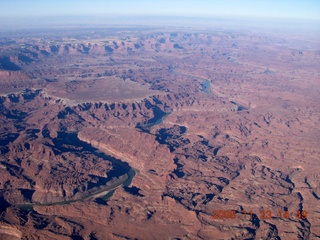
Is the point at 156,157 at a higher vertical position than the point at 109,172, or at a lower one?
higher

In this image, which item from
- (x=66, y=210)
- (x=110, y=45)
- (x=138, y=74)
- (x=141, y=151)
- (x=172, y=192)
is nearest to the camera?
(x=66, y=210)

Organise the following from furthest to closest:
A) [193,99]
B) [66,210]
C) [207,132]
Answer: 1. [193,99]
2. [207,132]
3. [66,210]

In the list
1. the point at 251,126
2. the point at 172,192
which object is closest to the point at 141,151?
the point at 172,192

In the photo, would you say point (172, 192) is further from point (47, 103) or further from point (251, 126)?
point (47, 103)

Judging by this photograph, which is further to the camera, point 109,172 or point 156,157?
point 156,157

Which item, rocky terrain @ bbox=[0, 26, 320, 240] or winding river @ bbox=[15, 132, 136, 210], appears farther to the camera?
winding river @ bbox=[15, 132, 136, 210]

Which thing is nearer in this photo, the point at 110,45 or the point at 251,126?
the point at 251,126

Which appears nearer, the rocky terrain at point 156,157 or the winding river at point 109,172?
the rocky terrain at point 156,157

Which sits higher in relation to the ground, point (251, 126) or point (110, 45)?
point (110, 45)
